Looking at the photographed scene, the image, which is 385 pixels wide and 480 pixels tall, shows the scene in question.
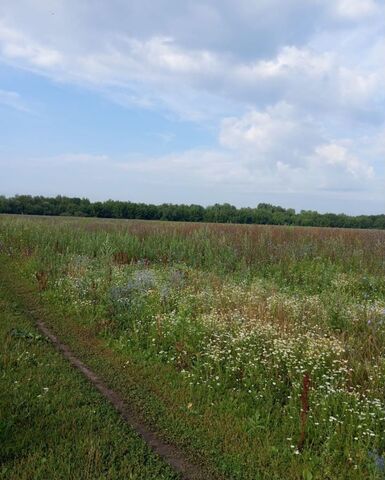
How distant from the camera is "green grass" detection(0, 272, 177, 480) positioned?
3238 mm

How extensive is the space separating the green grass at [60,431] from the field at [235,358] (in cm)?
5

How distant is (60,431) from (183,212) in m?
55.5

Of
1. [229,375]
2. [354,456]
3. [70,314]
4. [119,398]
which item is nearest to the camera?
[354,456]

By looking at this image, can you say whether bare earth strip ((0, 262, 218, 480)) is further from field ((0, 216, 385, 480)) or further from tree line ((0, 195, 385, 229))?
tree line ((0, 195, 385, 229))

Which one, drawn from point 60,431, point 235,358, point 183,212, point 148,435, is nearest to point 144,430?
point 148,435

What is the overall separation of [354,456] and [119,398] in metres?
2.52

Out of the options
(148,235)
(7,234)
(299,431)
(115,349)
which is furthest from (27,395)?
(7,234)

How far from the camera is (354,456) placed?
3.49m

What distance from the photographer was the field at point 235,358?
3648mm

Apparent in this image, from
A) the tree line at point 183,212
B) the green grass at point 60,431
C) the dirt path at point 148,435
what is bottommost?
the dirt path at point 148,435

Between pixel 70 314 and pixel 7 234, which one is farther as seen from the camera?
pixel 7 234

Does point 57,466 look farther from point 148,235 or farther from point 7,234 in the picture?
point 7,234

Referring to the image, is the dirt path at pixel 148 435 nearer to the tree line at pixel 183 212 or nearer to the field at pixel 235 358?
the field at pixel 235 358

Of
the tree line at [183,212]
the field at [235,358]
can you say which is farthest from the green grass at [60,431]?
the tree line at [183,212]
